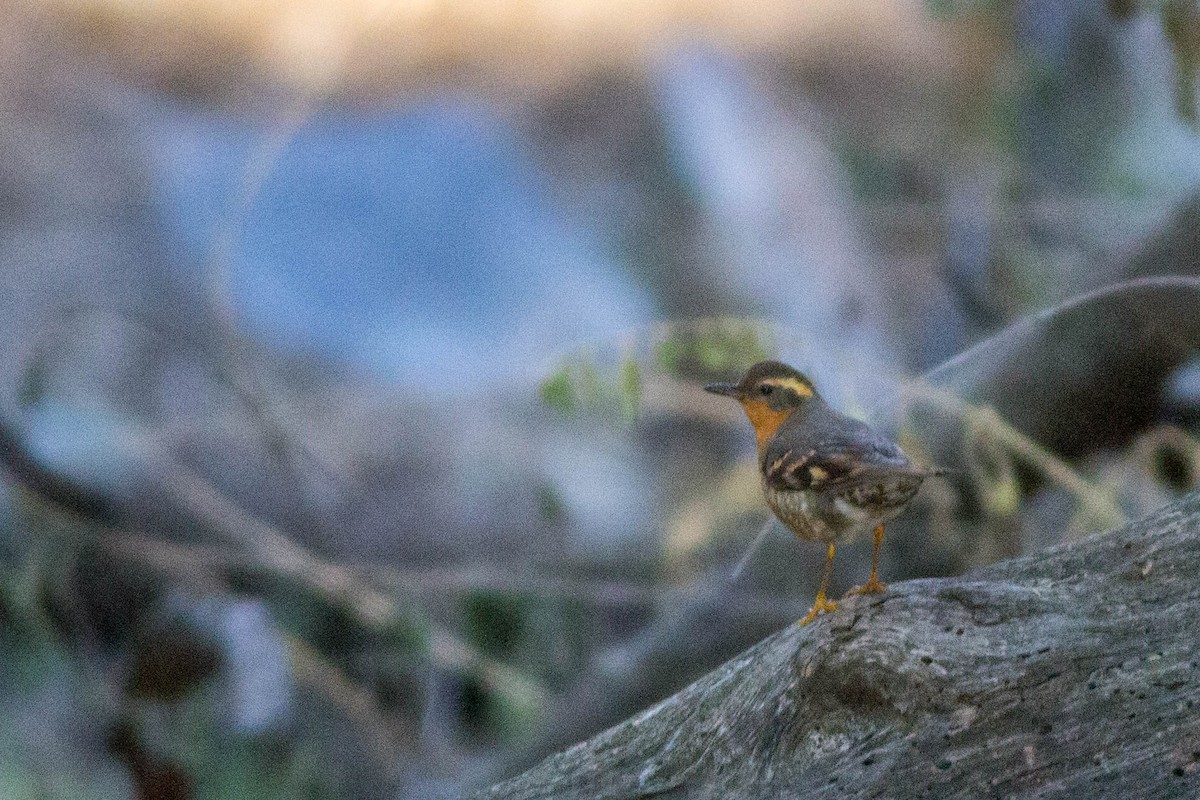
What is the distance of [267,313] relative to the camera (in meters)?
3.62

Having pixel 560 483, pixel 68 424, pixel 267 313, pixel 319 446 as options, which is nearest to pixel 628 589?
pixel 560 483

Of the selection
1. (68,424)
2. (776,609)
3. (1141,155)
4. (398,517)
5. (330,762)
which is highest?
(68,424)

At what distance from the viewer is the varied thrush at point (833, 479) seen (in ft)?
4.12

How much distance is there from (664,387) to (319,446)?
100cm

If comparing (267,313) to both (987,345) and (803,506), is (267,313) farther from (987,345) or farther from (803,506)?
(803,506)

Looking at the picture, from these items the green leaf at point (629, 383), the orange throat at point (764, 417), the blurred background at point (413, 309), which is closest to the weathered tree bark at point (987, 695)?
the orange throat at point (764, 417)

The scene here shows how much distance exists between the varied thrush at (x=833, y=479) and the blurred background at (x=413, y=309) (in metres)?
1.64

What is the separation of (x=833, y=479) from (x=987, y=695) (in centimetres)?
24

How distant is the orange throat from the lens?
1560mm

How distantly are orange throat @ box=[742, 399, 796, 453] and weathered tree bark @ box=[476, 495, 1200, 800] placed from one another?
1.09 feet

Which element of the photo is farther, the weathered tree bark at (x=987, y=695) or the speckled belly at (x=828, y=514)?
the speckled belly at (x=828, y=514)

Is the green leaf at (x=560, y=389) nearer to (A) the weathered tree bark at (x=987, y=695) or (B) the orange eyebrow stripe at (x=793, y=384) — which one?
(B) the orange eyebrow stripe at (x=793, y=384)

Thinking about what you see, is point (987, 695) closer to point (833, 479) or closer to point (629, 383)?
point (833, 479)

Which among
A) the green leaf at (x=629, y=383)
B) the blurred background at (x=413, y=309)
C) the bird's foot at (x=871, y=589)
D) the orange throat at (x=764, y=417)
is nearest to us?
the bird's foot at (x=871, y=589)
